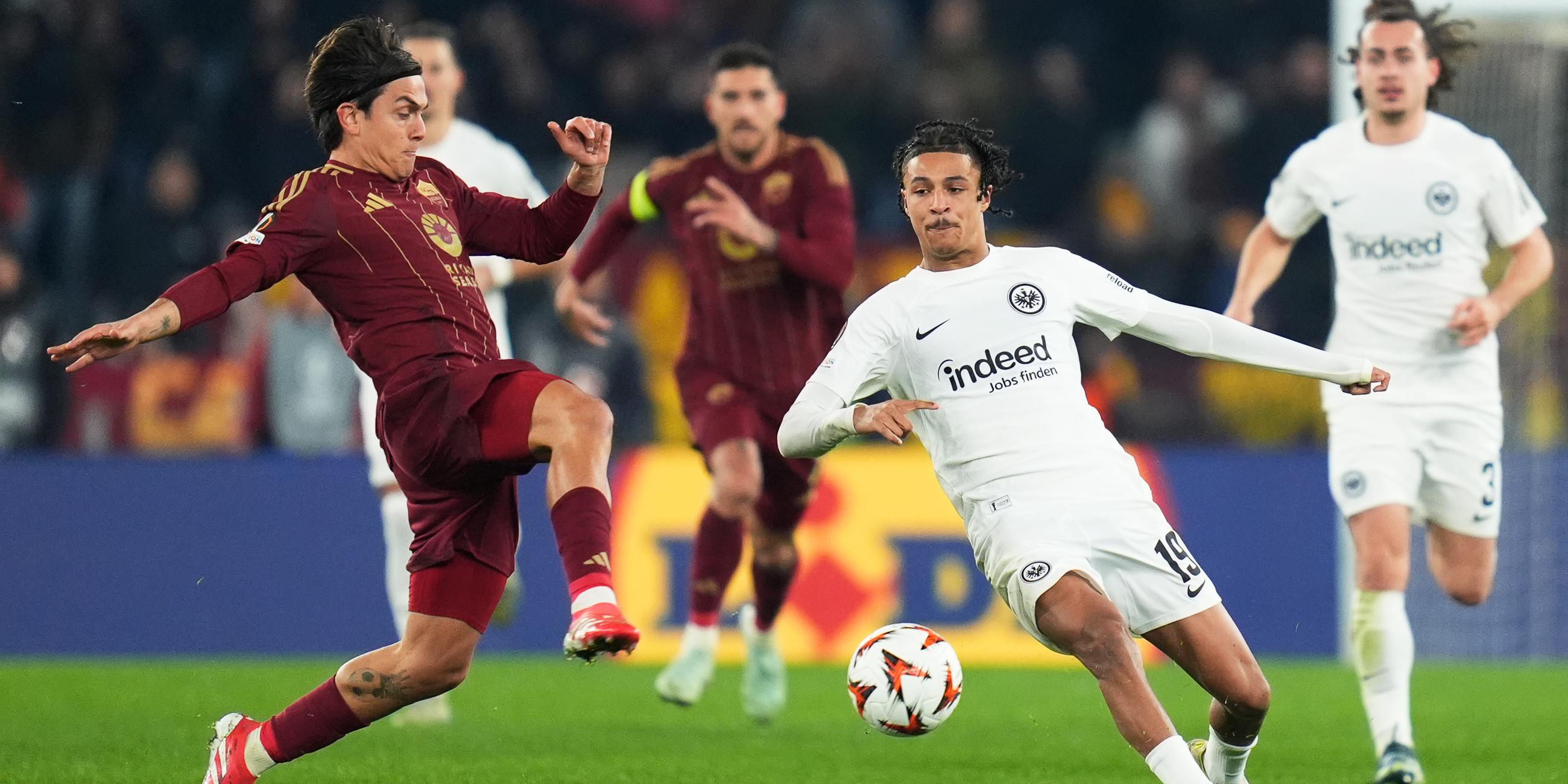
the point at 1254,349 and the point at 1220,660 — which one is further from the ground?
the point at 1254,349

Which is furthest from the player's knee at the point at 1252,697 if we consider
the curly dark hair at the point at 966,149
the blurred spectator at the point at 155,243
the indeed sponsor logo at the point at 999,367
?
the blurred spectator at the point at 155,243

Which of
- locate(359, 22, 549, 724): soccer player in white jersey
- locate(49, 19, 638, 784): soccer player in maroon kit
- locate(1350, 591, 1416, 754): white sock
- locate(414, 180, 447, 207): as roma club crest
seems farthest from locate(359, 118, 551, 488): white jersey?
locate(1350, 591, 1416, 754): white sock

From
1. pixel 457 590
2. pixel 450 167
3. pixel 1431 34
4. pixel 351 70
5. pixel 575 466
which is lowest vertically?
pixel 457 590

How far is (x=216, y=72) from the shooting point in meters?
14.8

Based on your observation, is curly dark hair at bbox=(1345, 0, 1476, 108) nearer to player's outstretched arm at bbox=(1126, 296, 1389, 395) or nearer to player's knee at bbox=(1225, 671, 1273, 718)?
player's outstretched arm at bbox=(1126, 296, 1389, 395)

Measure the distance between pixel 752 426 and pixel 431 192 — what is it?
283 centimetres

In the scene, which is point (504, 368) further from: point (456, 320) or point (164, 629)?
point (164, 629)

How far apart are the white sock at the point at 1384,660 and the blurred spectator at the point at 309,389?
7.07 meters

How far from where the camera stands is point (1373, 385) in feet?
17.1

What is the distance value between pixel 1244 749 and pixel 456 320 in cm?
244

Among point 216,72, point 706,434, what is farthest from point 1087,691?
point 216,72

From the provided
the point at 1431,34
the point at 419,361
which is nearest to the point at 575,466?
the point at 419,361

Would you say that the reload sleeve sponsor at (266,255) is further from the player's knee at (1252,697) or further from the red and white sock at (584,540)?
the player's knee at (1252,697)

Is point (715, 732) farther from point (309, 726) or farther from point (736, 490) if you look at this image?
point (309, 726)
